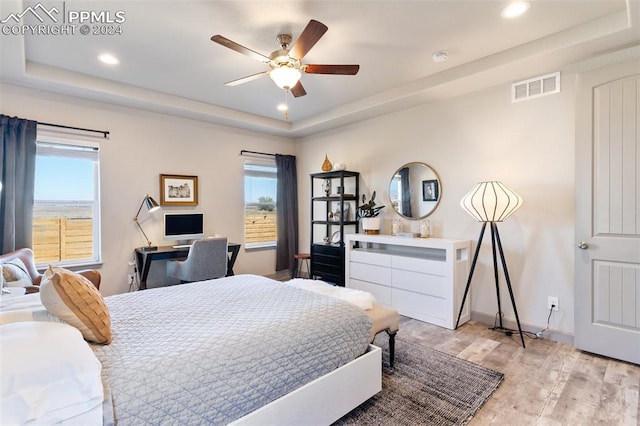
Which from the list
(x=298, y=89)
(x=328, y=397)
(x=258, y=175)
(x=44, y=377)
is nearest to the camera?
(x=44, y=377)

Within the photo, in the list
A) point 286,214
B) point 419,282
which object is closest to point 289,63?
point 419,282

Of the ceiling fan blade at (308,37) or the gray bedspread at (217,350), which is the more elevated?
the ceiling fan blade at (308,37)

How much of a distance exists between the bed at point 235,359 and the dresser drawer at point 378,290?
1.74 m

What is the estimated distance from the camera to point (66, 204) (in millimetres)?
3484

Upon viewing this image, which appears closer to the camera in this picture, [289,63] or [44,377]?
[44,377]

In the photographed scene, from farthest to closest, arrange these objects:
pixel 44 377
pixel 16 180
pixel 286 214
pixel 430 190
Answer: pixel 286 214
pixel 430 190
pixel 16 180
pixel 44 377

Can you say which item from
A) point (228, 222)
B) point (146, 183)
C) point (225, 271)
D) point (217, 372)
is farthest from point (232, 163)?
point (217, 372)

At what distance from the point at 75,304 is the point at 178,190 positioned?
3101 millimetres

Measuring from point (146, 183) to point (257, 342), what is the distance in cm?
332

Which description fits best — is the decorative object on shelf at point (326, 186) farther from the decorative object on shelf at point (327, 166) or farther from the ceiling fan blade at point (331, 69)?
the ceiling fan blade at point (331, 69)

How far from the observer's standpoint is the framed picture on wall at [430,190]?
12.1 feet

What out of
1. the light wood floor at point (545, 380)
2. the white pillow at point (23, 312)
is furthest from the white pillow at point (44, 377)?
the light wood floor at point (545, 380)

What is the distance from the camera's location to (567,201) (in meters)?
2.76

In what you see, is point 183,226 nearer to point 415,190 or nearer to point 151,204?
point 151,204
